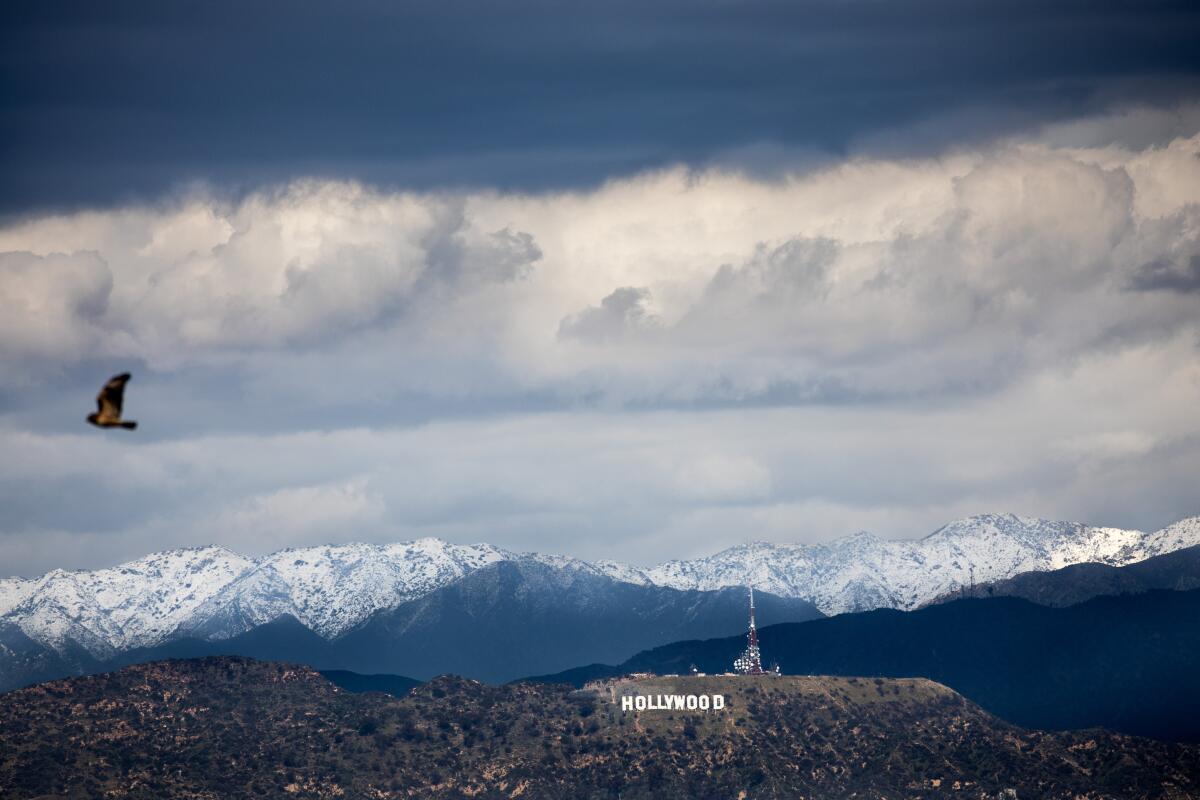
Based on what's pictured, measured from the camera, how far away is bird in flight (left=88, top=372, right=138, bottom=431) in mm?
78312

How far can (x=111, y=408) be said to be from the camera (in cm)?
7950

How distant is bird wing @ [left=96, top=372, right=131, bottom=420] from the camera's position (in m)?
78.1

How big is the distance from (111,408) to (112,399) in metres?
0.46

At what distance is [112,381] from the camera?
254ft

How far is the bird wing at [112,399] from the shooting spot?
78.1m

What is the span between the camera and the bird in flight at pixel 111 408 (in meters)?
78.3

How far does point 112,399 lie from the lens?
79.2 m
